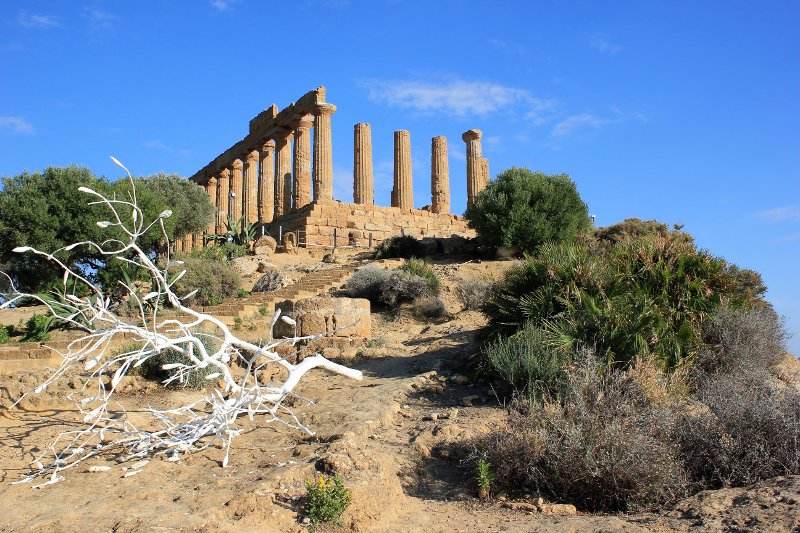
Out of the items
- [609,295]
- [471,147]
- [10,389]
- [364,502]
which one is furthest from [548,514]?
[471,147]

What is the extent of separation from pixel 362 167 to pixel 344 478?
93.8 feet

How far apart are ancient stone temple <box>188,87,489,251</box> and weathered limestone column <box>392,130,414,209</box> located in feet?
0.17

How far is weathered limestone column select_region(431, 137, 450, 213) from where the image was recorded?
35719 mm

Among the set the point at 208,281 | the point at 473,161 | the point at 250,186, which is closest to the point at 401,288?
the point at 208,281

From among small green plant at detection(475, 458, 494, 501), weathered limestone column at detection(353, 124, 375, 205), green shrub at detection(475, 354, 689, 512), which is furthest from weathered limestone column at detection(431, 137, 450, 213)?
small green plant at detection(475, 458, 494, 501)

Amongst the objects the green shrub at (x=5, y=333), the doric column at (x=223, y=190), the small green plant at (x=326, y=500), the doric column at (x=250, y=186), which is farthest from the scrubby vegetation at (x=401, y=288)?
the doric column at (x=223, y=190)

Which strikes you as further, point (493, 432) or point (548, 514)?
point (493, 432)

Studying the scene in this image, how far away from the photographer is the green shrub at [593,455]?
5688mm

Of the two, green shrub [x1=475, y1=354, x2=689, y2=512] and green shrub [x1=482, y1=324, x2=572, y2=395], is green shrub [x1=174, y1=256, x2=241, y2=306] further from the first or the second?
green shrub [x1=475, y1=354, x2=689, y2=512]

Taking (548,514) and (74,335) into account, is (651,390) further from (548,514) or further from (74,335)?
(74,335)

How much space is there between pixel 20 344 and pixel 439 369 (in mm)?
9296

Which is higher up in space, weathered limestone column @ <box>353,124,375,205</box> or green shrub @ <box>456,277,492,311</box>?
weathered limestone column @ <box>353,124,375,205</box>

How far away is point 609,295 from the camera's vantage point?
376 inches

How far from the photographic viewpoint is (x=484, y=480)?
592 centimetres
